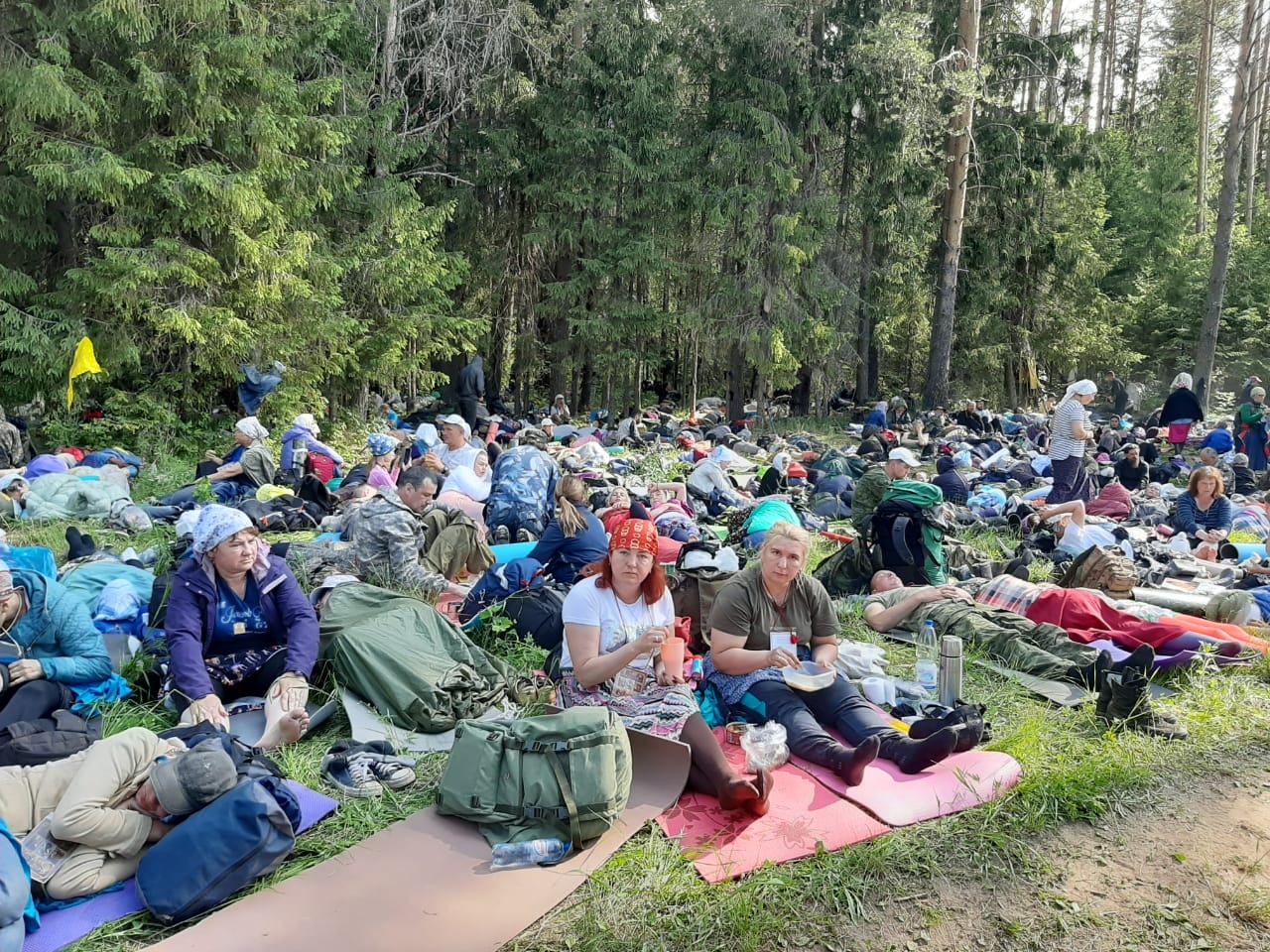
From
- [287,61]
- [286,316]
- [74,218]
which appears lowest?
[286,316]

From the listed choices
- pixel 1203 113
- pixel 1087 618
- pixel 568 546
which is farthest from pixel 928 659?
pixel 1203 113

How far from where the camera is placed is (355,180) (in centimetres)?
1391

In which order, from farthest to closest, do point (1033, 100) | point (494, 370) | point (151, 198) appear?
point (1033, 100) → point (494, 370) → point (151, 198)

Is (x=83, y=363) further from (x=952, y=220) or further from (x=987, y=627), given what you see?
(x=952, y=220)

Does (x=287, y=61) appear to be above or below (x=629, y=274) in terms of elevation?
above

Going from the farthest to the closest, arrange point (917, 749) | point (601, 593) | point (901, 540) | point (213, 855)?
point (901, 540)
point (601, 593)
point (917, 749)
point (213, 855)

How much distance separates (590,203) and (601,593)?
47.4 ft

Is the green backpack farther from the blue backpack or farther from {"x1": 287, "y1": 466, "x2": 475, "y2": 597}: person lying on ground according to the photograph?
{"x1": 287, "y1": 466, "x2": 475, "y2": 597}: person lying on ground

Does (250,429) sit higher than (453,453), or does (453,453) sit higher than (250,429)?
(250,429)

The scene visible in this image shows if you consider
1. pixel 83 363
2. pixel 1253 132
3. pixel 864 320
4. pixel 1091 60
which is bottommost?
pixel 83 363

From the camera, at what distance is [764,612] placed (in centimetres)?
396

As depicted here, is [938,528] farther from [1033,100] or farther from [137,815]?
[1033,100]

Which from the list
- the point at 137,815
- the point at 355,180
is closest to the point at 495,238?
the point at 355,180

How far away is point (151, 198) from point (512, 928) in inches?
458
